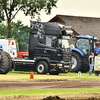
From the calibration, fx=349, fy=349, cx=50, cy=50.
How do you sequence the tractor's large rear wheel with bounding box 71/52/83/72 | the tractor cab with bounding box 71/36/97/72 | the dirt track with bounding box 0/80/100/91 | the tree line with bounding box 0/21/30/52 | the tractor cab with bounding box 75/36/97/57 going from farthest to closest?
the tree line with bounding box 0/21/30/52, the tractor cab with bounding box 75/36/97/57, the tractor cab with bounding box 71/36/97/72, the tractor's large rear wheel with bounding box 71/52/83/72, the dirt track with bounding box 0/80/100/91

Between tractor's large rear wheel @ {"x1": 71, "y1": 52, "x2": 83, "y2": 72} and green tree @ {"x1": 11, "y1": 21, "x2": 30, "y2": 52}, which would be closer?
tractor's large rear wheel @ {"x1": 71, "y1": 52, "x2": 83, "y2": 72}

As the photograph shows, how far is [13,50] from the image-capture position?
29047mm

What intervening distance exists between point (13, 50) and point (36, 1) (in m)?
15.7

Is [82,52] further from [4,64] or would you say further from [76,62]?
[4,64]

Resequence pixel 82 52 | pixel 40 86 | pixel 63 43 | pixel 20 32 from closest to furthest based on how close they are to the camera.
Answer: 1. pixel 40 86
2. pixel 63 43
3. pixel 82 52
4. pixel 20 32

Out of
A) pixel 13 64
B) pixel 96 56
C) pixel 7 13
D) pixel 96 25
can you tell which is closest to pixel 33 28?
pixel 13 64

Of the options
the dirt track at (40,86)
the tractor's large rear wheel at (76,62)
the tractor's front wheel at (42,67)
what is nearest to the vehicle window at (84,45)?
the tractor's large rear wheel at (76,62)

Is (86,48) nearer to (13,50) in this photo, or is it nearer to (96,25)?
(13,50)

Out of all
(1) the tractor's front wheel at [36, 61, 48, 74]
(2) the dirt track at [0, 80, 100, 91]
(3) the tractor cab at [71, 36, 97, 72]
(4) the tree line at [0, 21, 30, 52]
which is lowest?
(2) the dirt track at [0, 80, 100, 91]

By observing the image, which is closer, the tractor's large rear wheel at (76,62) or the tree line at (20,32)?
the tractor's large rear wheel at (76,62)

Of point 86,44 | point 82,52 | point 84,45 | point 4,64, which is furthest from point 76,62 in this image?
point 4,64

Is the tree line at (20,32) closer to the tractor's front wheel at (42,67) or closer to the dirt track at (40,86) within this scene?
the tractor's front wheel at (42,67)

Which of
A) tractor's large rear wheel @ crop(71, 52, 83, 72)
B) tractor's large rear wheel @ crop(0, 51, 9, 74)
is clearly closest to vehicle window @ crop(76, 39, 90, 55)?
tractor's large rear wheel @ crop(71, 52, 83, 72)

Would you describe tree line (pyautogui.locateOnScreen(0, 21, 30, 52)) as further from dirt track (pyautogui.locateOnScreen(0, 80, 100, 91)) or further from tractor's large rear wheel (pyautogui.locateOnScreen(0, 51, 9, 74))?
dirt track (pyautogui.locateOnScreen(0, 80, 100, 91))
